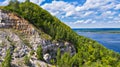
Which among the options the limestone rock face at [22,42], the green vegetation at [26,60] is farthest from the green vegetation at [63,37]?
the green vegetation at [26,60]

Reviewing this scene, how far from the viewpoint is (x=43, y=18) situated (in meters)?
150

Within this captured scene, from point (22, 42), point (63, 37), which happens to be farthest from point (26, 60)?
point (63, 37)

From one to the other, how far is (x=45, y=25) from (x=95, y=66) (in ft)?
122

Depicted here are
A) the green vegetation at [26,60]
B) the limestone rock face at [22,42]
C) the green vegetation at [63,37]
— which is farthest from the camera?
the green vegetation at [63,37]

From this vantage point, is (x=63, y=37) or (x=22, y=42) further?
(x=63, y=37)

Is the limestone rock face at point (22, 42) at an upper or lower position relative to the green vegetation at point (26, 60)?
upper

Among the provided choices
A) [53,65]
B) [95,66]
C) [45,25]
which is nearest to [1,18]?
[45,25]

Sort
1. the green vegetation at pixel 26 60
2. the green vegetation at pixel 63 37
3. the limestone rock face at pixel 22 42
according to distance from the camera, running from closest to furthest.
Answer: the green vegetation at pixel 26 60 < the limestone rock face at pixel 22 42 < the green vegetation at pixel 63 37

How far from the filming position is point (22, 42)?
4744 inches

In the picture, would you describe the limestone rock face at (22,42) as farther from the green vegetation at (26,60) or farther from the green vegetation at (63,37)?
the green vegetation at (63,37)

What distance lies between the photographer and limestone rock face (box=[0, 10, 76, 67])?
115 meters

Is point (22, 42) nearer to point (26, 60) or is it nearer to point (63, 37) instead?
point (26, 60)

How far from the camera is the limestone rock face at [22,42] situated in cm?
11494

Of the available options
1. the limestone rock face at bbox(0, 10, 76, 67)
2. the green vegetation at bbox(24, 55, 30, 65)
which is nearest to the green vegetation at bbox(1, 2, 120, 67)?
the limestone rock face at bbox(0, 10, 76, 67)
